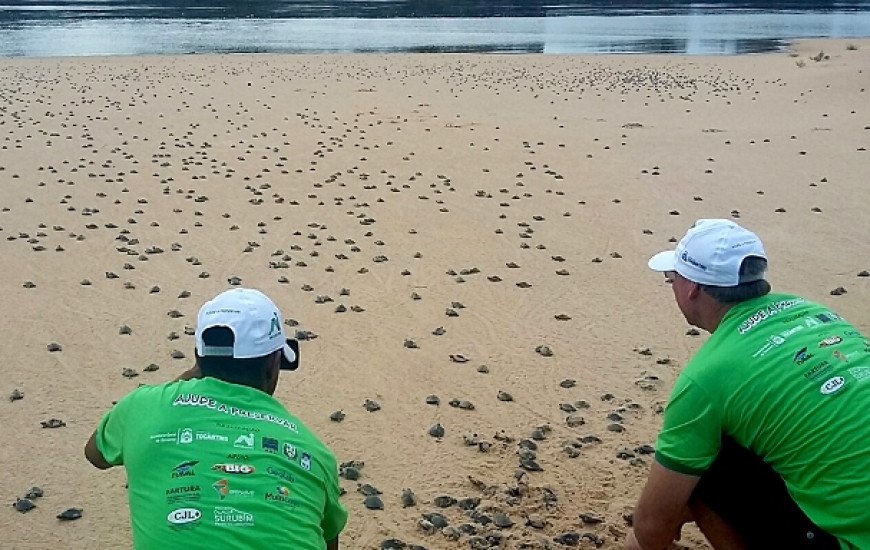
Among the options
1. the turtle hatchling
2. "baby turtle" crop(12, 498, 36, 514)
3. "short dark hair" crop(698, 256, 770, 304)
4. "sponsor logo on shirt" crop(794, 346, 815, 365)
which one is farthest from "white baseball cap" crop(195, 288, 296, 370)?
the turtle hatchling

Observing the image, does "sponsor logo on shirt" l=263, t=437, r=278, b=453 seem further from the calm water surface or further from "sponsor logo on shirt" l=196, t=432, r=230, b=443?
the calm water surface

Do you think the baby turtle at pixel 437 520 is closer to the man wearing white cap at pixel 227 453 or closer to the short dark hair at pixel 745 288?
the man wearing white cap at pixel 227 453

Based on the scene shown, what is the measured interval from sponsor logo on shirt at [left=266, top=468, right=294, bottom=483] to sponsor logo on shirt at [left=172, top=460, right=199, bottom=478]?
0.20 m

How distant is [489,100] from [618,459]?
14.6m

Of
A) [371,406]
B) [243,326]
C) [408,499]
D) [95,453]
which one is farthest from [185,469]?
[371,406]

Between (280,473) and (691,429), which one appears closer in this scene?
(280,473)

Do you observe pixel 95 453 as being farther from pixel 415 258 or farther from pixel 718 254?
pixel 415 258

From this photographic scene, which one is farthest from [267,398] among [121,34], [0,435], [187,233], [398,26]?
[398,26]

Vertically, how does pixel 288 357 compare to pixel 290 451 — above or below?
above

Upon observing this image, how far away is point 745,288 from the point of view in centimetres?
318

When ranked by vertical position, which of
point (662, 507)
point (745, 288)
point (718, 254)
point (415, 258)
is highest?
point (718, 254)

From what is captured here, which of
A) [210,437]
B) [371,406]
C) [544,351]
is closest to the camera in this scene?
[210,437]

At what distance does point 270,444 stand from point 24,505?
240 cm

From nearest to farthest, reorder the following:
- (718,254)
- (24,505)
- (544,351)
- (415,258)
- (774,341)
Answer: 1. (774,341)
2. (718,254)
3. (24,505)
4. (544,351)
5. (415,258)
